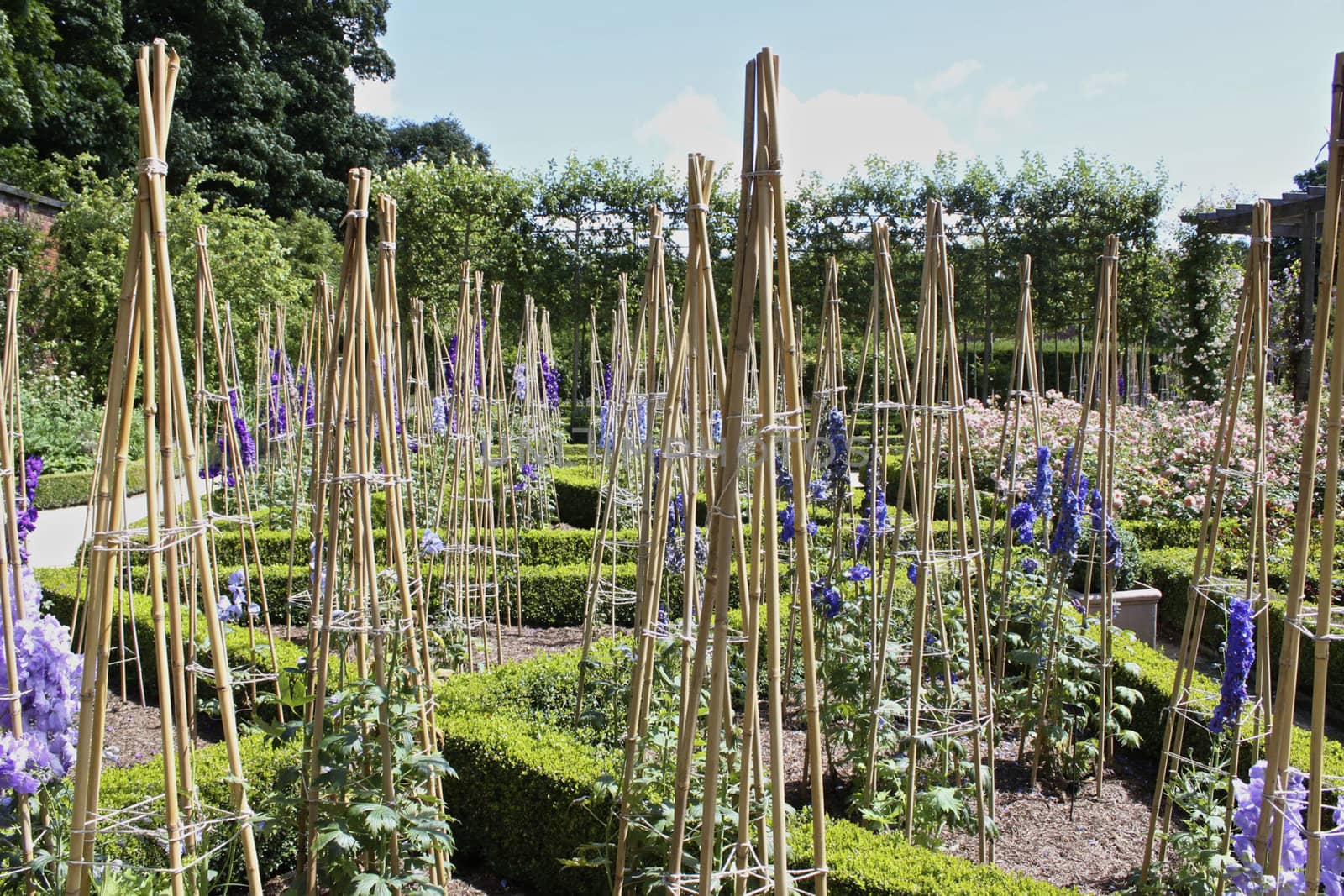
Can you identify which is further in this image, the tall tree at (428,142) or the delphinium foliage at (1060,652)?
the tall tree at (428,142)

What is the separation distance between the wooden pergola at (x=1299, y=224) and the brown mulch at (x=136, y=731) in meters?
9.45

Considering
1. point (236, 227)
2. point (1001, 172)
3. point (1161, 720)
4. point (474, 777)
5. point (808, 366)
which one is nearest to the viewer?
point (474, 777)

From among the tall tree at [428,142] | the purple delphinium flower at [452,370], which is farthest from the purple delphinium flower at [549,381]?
the tall tree at [428,142]

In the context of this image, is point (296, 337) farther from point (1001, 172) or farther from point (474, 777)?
point (474, 777)

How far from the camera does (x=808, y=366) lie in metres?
21.1

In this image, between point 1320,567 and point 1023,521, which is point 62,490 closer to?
point 1023,521

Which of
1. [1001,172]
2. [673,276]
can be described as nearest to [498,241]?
[673,276]

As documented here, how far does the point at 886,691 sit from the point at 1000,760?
89cm

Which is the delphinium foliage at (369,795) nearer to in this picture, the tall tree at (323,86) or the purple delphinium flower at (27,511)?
the purple delphinium flower at (27,511)

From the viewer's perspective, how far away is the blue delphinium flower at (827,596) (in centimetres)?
402

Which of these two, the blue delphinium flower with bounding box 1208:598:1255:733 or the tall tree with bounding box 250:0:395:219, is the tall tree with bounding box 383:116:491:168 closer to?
the tall tree with bounding box 250:0:395:219

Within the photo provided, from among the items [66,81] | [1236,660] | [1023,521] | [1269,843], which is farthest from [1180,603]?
[66,81]

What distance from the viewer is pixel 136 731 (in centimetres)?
448

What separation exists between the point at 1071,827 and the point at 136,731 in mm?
4492
